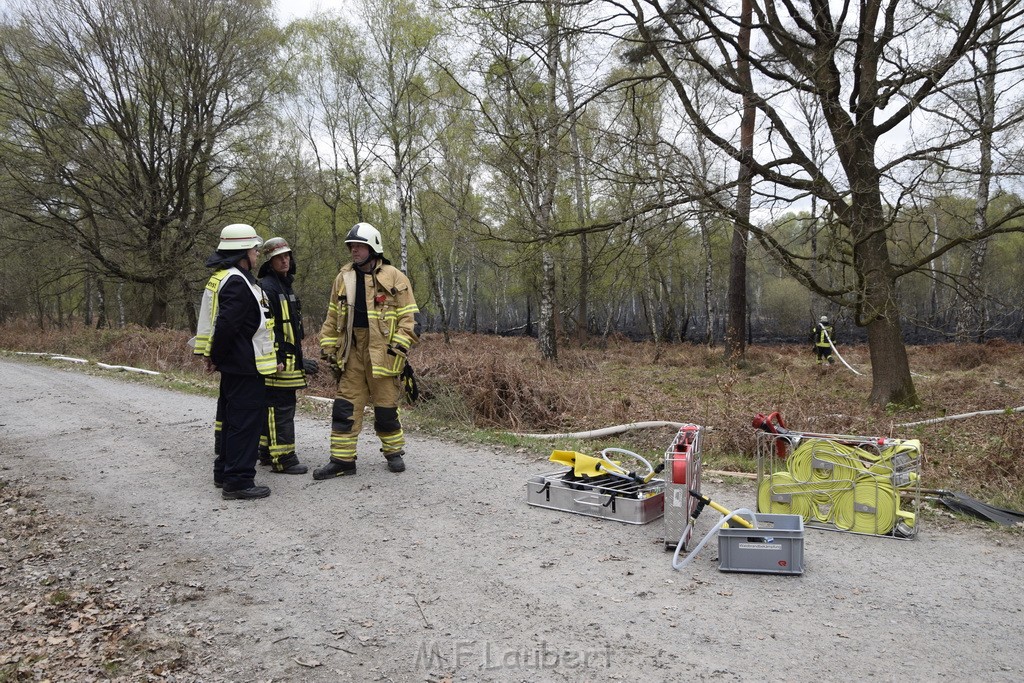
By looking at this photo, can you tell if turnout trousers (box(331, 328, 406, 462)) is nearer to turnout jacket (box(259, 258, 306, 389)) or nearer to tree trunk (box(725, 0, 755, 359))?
turnout jacket (box(259, 258, 306, 389))

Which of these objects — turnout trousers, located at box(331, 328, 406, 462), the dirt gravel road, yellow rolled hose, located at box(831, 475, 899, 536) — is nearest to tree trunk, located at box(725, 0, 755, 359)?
turnout trousers, located at box(331, 328, 406, 462)

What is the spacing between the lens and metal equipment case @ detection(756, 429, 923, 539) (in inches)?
194

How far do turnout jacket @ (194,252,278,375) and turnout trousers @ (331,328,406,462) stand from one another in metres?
0.76

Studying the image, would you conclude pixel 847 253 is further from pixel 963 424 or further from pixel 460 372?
pixel 460 372

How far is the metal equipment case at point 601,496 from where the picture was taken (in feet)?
17.3

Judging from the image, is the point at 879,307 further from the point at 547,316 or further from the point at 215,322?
the point at 547,316

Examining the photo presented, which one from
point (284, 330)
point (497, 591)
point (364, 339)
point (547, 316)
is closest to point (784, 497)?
point (497, 591)

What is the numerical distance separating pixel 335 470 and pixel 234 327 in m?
Answer: 1.63

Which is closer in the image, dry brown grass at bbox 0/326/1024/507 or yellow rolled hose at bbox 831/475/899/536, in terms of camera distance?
yellow rolled hose at bbox 831/475/899/536

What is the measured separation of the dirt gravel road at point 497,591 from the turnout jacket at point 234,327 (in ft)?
3.80

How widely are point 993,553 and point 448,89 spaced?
94.9 feet

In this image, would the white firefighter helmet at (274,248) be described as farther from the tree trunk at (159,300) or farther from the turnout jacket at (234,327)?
the tree trunk at (159,300)

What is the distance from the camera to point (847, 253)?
1087 centimetres

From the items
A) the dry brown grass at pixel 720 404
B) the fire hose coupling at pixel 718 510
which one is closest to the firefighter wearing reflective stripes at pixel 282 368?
the dry brown grass at pixel 720 404
